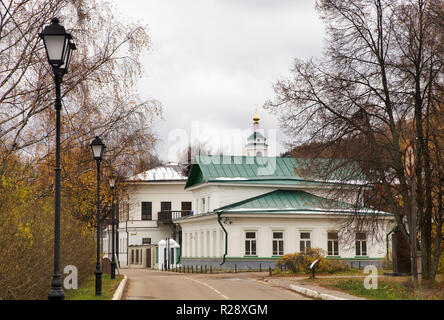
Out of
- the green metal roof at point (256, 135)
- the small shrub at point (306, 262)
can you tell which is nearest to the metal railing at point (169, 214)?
the green metal roof at point (256, 135)

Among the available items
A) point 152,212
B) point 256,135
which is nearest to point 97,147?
point 256,135

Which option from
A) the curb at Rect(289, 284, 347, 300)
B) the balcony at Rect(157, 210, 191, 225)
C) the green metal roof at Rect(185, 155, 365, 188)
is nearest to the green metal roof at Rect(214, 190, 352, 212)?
the green metal roof at Rect(185, 155, 365, 188)

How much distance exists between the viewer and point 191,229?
2181 inches

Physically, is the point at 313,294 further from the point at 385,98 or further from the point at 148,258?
the point at 148,258

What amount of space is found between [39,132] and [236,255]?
26.4m

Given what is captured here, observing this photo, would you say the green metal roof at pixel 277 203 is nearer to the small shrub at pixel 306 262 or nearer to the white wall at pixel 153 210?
the small shrub at pixel 306 262

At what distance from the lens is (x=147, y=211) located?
6931 centimetres

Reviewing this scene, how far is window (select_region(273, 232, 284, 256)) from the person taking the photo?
156ft

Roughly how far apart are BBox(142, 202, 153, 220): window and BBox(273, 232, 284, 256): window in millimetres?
24069

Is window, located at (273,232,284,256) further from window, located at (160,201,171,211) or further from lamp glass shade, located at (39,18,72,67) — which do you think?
lamp glass shade, located at (39,18,72,67)

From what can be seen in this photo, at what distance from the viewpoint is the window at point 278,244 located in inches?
1868

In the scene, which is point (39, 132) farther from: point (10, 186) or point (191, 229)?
point (191, 229)

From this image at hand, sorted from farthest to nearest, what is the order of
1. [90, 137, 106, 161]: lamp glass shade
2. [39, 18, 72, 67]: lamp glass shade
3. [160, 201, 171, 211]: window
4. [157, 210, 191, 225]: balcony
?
[160, 201, 171, 211]: window
[157, 210, 191, 225]: balcony
[90, 137, 106, 161]: lamp glass shade
[39, 18, 72, 67]: lamp glass shade
